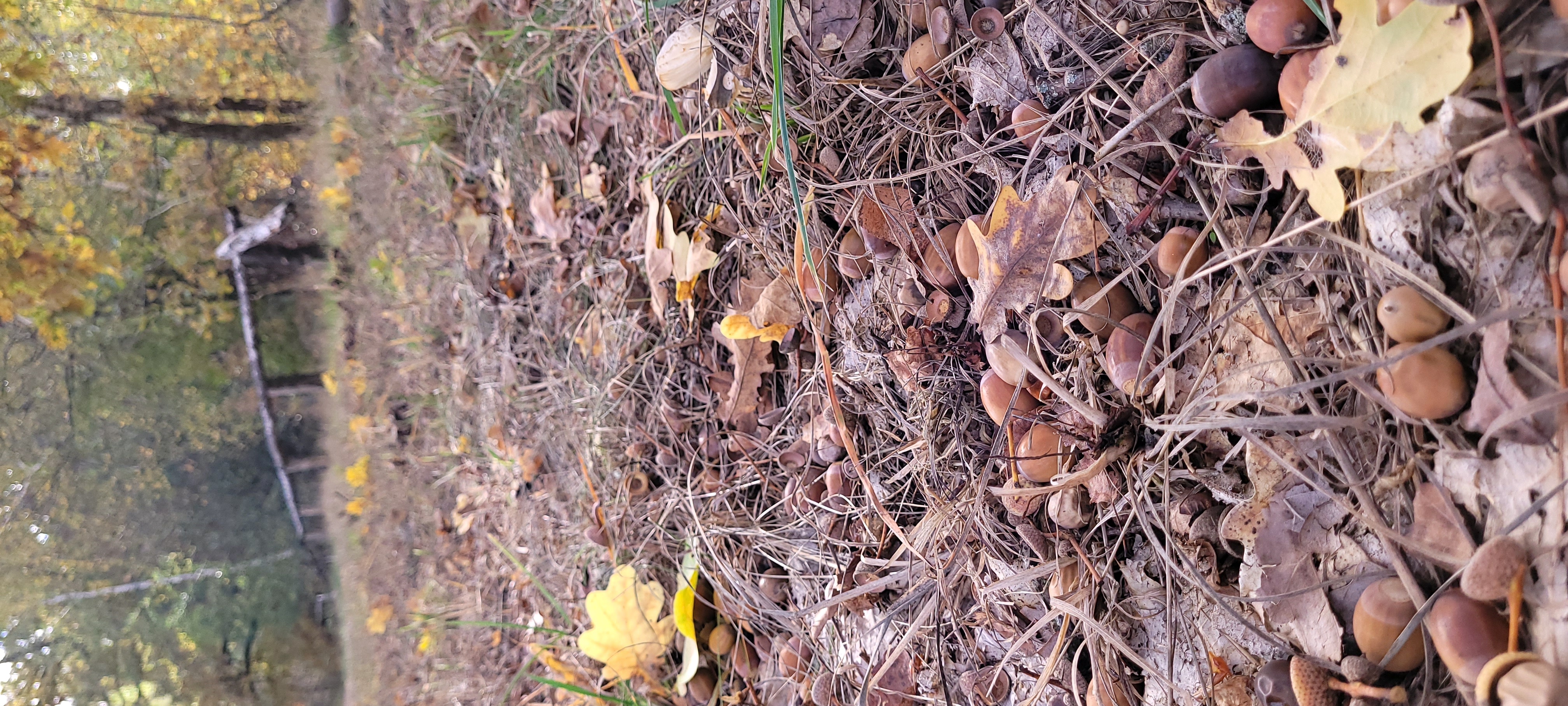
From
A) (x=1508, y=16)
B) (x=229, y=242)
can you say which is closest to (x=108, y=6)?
(x=229, y=242)

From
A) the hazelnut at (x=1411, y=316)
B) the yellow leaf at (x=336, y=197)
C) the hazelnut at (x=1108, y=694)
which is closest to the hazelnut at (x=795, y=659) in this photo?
the hazelnut at (x=1108, y=694)

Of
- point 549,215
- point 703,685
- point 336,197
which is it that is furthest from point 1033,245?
point 336,197

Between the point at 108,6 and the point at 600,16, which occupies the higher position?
the point at 108,6

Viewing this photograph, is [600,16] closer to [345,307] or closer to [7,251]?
[345,307]

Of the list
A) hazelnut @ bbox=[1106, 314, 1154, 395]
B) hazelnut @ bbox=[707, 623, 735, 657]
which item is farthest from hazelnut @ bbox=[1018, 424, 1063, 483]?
hazelnut @ bbox=[707, 623, 735, 657]

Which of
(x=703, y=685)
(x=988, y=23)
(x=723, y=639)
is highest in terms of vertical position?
(x=988, y=23)

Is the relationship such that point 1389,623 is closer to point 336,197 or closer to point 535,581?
point 535,581

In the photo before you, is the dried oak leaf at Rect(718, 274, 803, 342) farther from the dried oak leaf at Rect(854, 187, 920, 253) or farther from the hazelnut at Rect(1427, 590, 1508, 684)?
the hazelnut at Rect(1427, 590, 1508, 684)
